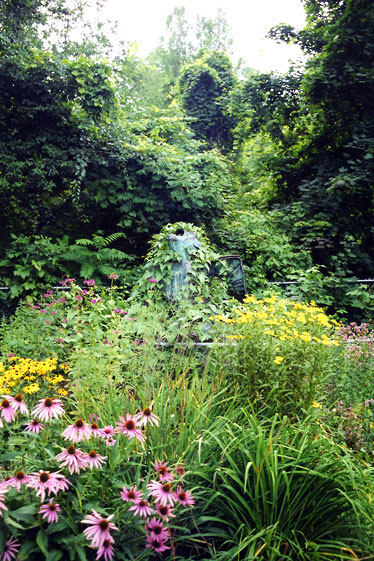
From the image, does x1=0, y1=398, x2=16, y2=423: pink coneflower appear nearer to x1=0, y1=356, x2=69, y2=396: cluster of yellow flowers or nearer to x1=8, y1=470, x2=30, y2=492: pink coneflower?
x1=8, y1=470, x2=30, y2=492: pink coneflower

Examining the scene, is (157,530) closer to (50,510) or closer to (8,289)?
(50,510)

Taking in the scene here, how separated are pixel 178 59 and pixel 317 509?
24.2 metres

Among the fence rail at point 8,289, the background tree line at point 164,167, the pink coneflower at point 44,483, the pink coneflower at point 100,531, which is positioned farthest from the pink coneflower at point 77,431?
the background tree line at point 164,167

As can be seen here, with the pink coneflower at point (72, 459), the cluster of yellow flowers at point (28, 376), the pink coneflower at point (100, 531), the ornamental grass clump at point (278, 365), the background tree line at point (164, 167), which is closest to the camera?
the pink coneflower at point (100, 531)

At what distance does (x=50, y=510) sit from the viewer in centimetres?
127

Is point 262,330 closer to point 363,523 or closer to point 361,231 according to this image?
point 363,523

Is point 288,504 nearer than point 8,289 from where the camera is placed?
Yes

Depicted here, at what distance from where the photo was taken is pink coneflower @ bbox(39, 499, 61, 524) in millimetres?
1253

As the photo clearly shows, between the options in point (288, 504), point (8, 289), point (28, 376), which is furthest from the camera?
point (8, 289)

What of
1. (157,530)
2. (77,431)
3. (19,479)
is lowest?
(157,530)

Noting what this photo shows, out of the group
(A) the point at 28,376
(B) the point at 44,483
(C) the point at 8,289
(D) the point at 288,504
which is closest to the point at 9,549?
(B) the point at 44,483

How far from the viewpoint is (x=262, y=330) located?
285 centimetres

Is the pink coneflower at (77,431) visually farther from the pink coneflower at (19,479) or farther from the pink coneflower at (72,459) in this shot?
the pink coneflower at (19,479)

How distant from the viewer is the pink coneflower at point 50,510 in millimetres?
1253
